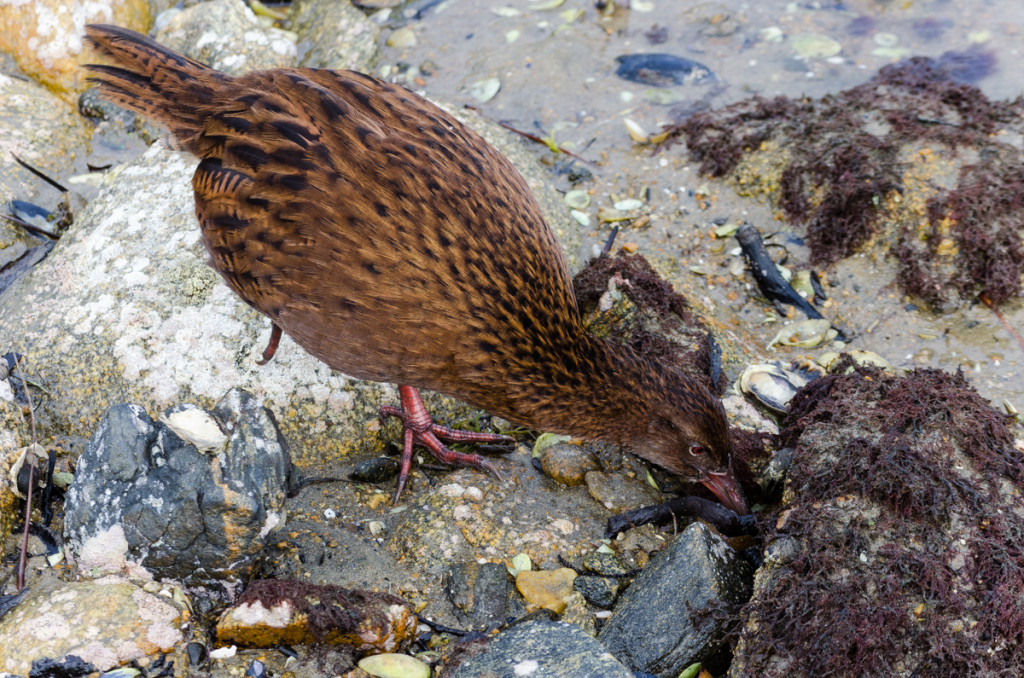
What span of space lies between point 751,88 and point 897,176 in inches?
58.1

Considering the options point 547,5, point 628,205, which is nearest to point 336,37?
point 547,5

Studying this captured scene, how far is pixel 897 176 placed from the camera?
516 centimetres

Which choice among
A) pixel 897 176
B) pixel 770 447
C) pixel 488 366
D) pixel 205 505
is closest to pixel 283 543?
pixel 205 505

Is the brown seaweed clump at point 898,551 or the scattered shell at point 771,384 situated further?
the scattered shell at point 771,384

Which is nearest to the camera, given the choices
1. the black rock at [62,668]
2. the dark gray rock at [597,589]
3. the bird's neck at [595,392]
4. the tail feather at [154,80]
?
the black rock at [62,668]

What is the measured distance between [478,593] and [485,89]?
414cm

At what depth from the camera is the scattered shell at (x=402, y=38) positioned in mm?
6887

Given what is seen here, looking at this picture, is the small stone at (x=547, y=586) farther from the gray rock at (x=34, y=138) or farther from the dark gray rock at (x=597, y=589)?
the gray rock at (x=34, y=138)

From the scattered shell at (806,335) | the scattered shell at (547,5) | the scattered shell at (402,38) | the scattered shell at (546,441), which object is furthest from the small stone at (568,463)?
the scattered shell at (547,5)

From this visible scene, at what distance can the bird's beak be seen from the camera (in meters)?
3.84

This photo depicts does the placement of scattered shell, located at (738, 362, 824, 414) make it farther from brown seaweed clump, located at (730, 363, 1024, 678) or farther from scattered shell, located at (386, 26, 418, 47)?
scattered shell, located at (386, 26, 418, 47)

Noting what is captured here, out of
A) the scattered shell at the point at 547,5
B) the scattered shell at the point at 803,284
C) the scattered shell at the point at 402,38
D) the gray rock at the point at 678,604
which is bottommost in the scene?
the scattered shell at the point at 803,284

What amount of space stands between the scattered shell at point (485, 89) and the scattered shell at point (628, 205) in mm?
1532

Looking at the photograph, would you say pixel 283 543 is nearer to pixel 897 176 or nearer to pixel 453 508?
pixel 453 508
